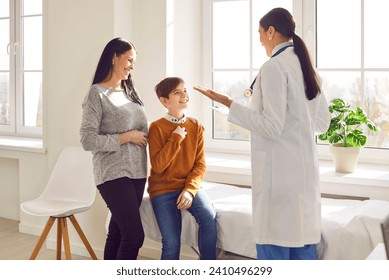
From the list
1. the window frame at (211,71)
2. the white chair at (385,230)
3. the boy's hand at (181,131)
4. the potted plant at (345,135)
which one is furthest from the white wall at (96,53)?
the white chair at (385,230)

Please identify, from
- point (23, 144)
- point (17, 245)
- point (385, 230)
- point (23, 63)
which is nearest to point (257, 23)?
point (385, 230)

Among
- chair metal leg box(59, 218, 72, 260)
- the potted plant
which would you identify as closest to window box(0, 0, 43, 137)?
chair metal leg box(59, 218, 72, 260)

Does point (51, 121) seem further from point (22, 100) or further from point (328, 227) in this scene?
point (328, 227)

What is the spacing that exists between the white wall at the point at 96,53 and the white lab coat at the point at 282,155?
134cm

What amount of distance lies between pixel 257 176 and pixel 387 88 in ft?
4.78

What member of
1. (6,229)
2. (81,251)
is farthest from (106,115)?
(6,229)

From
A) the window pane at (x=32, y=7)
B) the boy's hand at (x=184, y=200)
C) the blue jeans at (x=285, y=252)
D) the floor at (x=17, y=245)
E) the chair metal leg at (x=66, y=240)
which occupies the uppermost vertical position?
the window pane at (x=32, y=7)

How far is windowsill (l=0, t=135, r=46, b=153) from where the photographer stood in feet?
12.5

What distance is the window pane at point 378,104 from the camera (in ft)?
10.1

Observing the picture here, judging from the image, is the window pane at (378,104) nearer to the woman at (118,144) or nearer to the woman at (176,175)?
the woman at (176,175)

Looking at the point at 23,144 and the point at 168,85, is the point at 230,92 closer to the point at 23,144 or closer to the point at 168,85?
the point at 168,85

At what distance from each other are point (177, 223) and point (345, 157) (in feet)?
3.47

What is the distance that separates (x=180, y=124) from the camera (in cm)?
254

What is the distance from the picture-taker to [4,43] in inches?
179
